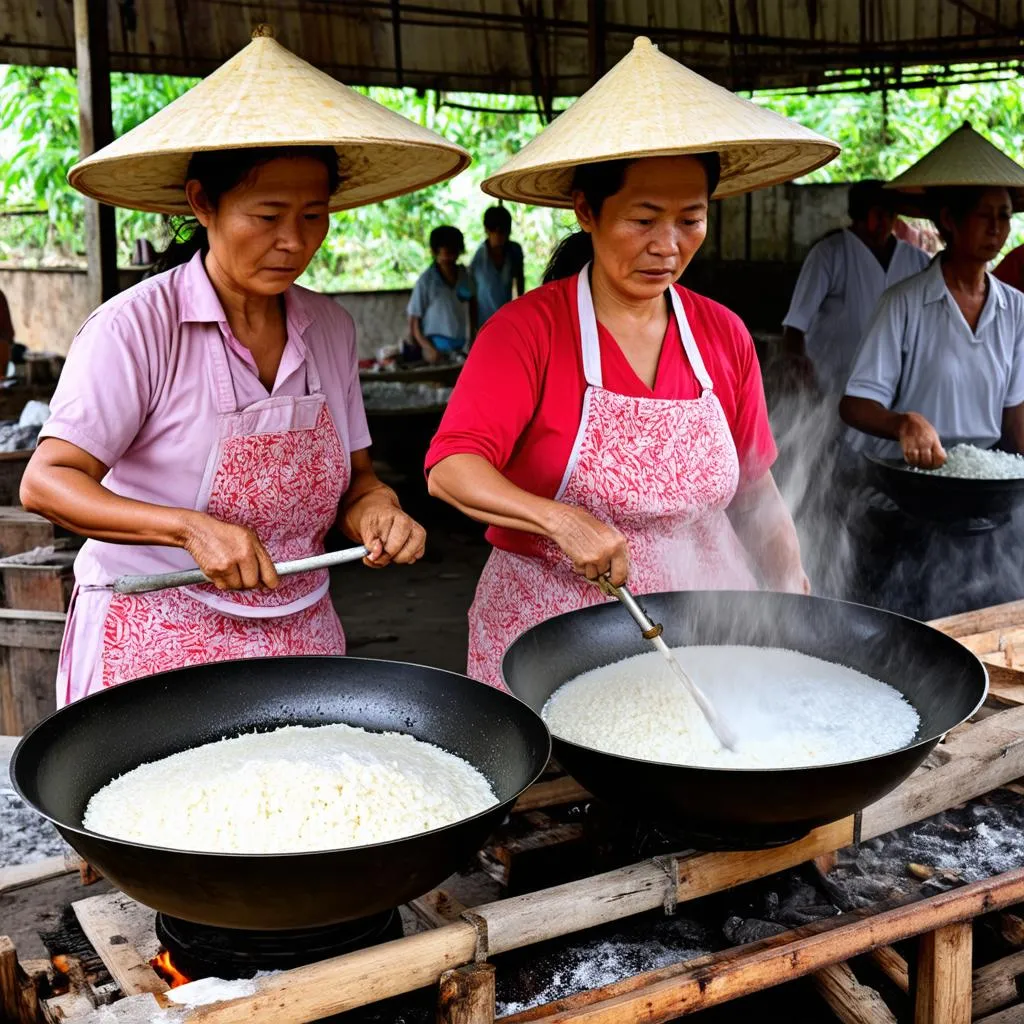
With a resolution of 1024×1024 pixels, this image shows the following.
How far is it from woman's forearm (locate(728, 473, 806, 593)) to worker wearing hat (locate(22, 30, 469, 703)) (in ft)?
2.51

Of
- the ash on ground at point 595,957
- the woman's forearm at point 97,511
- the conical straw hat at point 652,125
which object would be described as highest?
the conical straw hat at point 652,125

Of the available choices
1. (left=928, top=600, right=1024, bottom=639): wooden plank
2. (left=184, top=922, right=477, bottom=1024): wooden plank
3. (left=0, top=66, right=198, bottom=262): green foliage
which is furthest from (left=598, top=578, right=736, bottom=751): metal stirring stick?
(left=0, top=66, right=198, bottom=262): green foliage

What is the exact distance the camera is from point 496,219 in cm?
862

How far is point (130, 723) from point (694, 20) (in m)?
6.55

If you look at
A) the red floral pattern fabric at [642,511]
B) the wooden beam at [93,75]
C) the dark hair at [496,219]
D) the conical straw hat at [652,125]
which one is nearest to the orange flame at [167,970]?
the red floral pattern fabric at [642,511]

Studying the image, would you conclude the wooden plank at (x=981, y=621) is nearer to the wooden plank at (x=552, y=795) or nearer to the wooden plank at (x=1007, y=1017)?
the wooden plank at (x=1007, y=1017)

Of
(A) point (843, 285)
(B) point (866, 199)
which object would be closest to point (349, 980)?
(A) point (843, 285)

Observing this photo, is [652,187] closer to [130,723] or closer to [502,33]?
[130,723]

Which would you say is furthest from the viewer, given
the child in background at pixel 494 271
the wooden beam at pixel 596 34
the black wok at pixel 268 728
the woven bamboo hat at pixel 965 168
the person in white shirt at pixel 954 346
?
the child in background at pixel 494 271

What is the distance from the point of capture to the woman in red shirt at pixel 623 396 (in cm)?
191

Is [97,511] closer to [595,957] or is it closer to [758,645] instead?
[595,957]

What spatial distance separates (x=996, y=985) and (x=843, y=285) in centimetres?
412

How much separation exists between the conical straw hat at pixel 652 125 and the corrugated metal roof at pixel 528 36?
3784 mm

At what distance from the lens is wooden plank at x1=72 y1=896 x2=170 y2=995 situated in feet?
4.35
